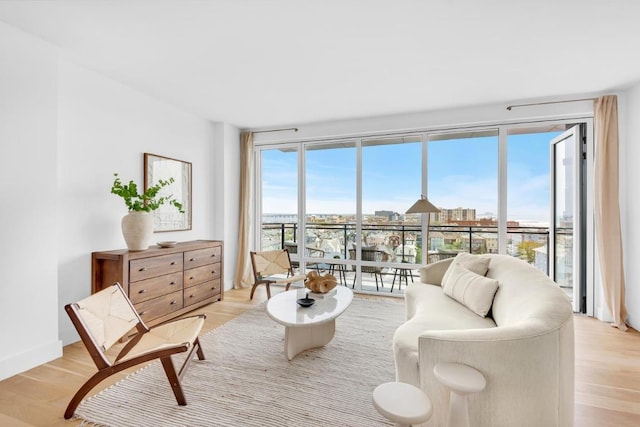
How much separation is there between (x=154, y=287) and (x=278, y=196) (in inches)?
98.0

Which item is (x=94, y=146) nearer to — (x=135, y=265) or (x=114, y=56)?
(x=114, y=56)

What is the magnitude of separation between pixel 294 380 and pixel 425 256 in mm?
2769

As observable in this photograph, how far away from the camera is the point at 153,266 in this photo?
322 centimetres

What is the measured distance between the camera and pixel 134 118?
3543 millimetres

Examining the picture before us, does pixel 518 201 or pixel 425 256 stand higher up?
pixel 518 201

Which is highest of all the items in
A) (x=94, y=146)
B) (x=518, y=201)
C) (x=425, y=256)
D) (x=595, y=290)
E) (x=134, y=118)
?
(x=134, y=118)

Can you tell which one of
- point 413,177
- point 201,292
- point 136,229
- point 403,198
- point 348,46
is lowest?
point 201,292

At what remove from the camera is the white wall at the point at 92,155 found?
9.33 ft

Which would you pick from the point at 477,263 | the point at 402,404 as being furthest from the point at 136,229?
the point at 477,263

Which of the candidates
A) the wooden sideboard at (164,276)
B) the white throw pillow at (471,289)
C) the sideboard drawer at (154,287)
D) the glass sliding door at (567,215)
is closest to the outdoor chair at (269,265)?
the wooden sideboard at (164,276)

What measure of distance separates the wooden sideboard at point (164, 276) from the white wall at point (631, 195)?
15.5 ft

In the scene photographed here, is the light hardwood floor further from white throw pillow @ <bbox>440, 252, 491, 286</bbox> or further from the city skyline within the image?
the city skyline

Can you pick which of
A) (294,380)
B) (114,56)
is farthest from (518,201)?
(114,56)

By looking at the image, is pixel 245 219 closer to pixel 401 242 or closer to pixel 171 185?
pixel 171 185
